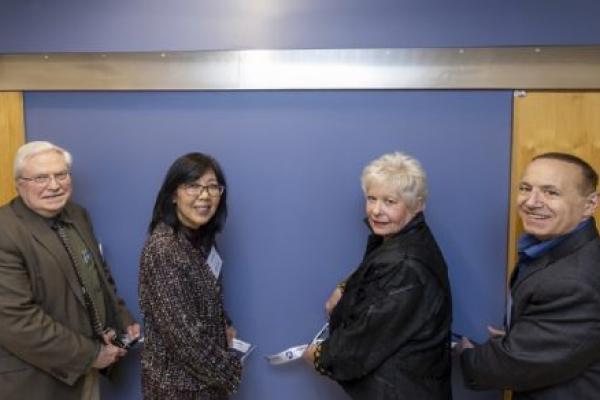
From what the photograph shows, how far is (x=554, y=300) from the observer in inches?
53.9

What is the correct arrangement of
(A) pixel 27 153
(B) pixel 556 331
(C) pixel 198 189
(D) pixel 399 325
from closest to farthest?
(B) pixel 556 331 → (D) pixel 399 325 → (C) pixel 198 189 → (A) pixel 27 153

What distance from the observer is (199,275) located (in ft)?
5.57

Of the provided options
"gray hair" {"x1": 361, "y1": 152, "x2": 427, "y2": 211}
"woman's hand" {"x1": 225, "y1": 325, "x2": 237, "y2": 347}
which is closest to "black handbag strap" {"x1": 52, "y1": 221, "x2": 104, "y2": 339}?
"woman's hand" {"x1": 225, "y1": 325, "x2": 237, "y2": 347}

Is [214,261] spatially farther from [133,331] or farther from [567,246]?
[567,246]

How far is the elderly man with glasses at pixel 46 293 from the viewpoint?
1.71 meters

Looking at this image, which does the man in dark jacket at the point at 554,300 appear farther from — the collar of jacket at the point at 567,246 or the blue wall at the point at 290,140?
the blue wall at the point at 290,140

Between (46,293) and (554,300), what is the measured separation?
1.53 m

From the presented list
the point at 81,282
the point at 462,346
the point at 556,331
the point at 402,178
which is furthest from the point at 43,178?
the point at 556,331

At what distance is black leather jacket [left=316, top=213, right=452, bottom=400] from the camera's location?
1.54 metres

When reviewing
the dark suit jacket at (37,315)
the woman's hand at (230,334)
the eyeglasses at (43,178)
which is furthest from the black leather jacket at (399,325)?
the eyeglasses at (43,178)

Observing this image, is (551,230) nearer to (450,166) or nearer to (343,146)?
(450,166)

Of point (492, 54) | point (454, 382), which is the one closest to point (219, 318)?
point (454, 382)

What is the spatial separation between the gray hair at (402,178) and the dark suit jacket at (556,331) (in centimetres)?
37

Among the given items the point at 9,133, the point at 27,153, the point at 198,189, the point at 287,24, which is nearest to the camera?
the point at 198,189
